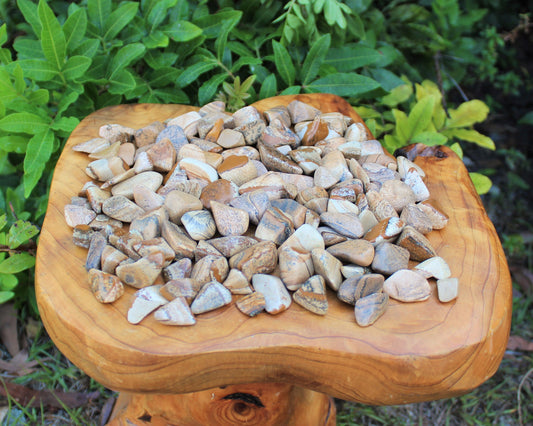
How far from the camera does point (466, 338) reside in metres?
0.88

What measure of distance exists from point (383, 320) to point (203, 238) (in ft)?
1.26

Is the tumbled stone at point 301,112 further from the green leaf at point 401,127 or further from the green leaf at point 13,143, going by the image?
the green leaf at point 13,143

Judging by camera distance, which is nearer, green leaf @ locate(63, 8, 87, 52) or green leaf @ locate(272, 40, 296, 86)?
green leaf @ locate(63, 8, 87, 52)

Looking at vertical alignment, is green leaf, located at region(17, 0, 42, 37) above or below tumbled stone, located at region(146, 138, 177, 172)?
above

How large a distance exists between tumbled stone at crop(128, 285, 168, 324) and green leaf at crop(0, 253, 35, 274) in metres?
0.59

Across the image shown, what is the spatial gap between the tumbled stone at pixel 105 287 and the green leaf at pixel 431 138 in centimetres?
102

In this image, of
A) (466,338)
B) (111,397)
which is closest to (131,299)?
(466,338)

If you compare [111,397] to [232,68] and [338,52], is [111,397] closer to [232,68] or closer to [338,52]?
[232,68]

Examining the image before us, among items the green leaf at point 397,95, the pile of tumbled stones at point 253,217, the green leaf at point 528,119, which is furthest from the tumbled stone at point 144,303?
the green leaf at point 528,119

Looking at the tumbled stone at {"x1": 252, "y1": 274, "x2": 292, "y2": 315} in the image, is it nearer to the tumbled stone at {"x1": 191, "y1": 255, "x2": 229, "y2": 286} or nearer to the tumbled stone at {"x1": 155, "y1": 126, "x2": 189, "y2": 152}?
the tumbled stone at {"x1": 191, "y1": 255, "x2": 229, "y2": 286}

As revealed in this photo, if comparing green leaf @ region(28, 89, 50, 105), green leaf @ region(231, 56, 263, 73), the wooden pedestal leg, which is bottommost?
the wooden pedestal leg

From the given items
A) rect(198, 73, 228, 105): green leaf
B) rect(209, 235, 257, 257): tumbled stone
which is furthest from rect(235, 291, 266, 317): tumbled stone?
rect(198, 73, 228, 105): green leaf

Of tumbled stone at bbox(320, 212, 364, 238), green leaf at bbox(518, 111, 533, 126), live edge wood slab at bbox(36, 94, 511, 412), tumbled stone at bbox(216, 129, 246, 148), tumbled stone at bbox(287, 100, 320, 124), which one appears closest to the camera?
live edge wood slab at bbox(36, 94, 511, 412)

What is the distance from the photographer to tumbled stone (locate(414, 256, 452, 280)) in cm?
98
